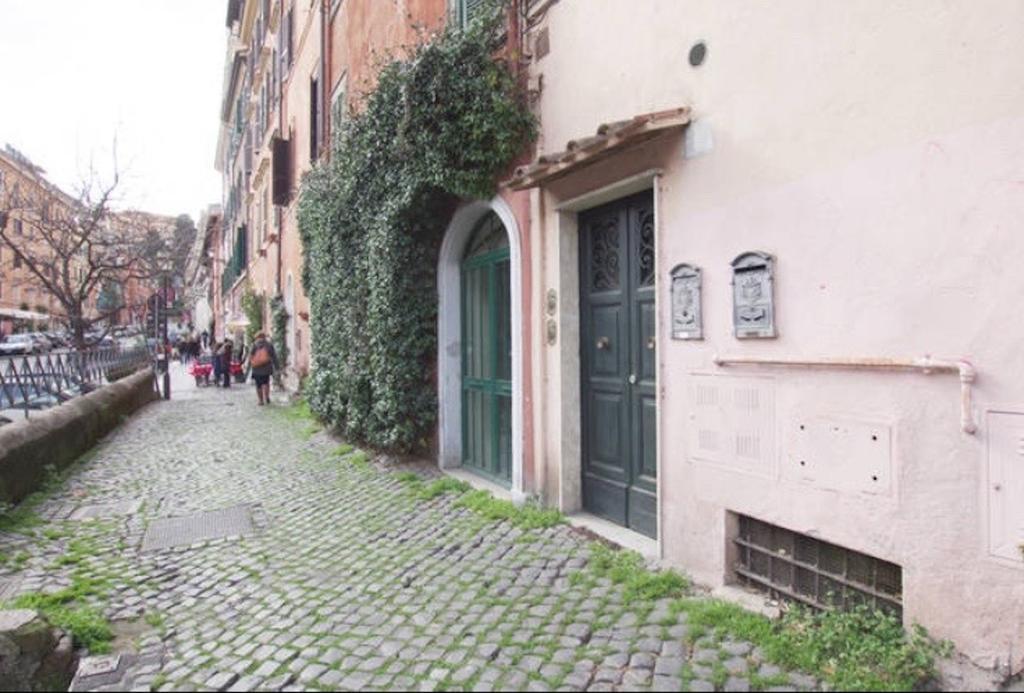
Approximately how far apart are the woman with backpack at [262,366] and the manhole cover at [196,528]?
8959 mm

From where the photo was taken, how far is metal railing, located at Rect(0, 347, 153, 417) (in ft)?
25.8

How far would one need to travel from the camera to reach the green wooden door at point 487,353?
264 inches

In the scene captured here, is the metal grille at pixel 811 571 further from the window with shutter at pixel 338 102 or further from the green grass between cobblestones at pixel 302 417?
the window with shutter at pixel 338 102

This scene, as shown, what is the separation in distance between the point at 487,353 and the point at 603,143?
3230mm

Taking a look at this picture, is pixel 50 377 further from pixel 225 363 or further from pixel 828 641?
pixel 225 363

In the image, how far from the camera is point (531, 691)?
294cm

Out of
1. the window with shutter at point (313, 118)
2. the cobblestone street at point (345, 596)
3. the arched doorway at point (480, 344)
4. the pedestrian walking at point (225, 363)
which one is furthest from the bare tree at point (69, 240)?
the arched doorway at point (480, 344)

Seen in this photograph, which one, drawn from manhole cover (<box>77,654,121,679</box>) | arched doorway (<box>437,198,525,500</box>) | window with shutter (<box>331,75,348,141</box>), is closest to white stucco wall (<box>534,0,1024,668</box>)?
arched doorway (<box>437,198,525,500</box>)

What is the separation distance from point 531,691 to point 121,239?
17.7m

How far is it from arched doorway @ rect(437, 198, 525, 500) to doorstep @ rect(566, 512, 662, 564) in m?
0.82

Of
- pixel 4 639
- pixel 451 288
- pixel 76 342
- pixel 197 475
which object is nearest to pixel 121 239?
pixel 76 342

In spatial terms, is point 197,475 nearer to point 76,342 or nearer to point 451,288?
point 451,288

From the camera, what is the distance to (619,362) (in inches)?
198

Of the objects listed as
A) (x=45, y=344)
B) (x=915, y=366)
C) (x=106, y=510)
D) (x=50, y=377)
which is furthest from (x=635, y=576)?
(x=45, y=344)
